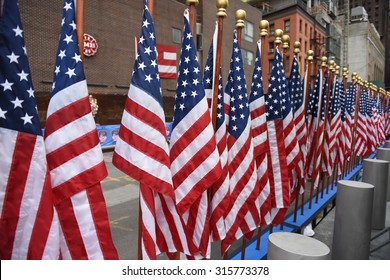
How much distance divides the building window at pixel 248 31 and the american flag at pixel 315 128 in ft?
93.1

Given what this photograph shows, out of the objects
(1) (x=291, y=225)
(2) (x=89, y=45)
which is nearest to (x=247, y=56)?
(2) (x=89, y=45)

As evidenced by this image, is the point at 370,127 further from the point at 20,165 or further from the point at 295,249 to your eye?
the point at 20,165

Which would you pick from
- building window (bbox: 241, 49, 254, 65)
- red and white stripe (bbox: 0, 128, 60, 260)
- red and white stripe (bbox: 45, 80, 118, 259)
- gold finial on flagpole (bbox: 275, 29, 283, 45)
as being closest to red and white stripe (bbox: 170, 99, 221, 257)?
red and white stripe (bbox: 45, 80, 118, 259)

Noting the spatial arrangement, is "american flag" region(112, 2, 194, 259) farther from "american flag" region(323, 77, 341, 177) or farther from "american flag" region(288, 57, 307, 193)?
"american flag" region(323, 77, 341, 177)

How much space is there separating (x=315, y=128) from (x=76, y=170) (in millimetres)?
5410

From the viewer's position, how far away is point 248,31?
33.8m

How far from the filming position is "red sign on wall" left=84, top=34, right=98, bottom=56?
19.6 metres

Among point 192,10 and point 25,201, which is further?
point 192,10

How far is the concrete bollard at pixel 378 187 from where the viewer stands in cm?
653

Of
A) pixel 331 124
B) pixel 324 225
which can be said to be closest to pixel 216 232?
pixel 324 225

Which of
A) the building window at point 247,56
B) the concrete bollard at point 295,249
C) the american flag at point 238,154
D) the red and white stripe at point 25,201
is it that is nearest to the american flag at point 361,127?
the american flag at point 238,154

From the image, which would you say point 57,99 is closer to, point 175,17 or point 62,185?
point 62,185

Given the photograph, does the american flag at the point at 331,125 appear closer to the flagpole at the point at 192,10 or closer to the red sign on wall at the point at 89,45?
the flagpole at the point at 192,10

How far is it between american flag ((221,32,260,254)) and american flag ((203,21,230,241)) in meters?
0.18
